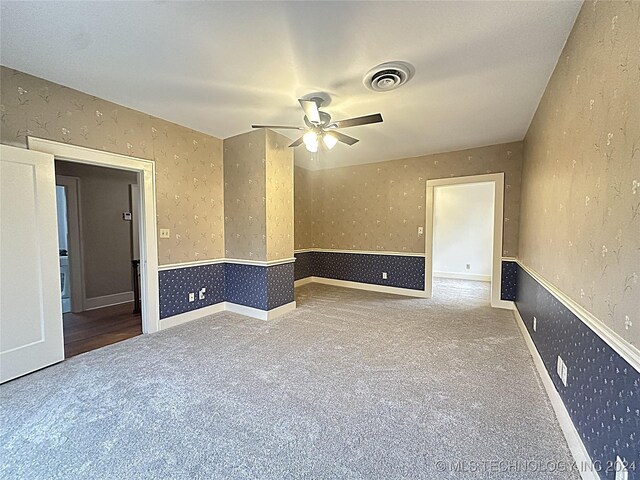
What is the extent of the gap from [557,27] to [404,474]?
2.72m

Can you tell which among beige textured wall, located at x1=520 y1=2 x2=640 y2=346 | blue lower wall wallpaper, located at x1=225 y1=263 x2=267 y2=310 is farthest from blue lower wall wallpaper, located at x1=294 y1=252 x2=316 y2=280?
beige textured wall, located at x1=520 y1=2 x2=640 y2=346

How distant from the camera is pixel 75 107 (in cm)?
254

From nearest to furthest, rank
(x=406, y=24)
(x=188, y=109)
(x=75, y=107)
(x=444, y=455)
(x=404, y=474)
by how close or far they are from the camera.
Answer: (x=404, y=474) → (x=444, y=455) → (x=406, y=24) → (x=75, y=107) → (x=188, y=109)

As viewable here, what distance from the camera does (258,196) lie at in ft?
11.8

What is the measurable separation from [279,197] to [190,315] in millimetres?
1948

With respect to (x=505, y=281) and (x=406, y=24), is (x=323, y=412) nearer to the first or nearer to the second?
(x=406, y=24)

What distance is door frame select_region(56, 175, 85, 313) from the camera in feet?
→ 13.5

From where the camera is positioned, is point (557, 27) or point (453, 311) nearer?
Result: point (557, 27)

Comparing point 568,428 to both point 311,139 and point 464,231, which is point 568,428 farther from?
point 464,231

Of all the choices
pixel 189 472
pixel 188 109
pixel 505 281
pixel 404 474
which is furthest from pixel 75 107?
pixel 505 281

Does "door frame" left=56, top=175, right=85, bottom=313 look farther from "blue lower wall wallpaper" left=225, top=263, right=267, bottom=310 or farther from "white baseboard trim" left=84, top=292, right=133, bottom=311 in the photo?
"blue lower wall wallpaper" left=225, top=263, right=267, bottom=310

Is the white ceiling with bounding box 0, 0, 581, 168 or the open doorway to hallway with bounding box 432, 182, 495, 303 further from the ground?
the white ceiling with bounding box 0, 0, 581, 168

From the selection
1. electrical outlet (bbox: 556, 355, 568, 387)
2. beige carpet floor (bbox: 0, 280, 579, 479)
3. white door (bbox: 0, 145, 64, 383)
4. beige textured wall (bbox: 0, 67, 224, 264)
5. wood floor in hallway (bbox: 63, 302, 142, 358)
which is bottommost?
wood floor in hallway (bbox: 63, 302, 142, 358)

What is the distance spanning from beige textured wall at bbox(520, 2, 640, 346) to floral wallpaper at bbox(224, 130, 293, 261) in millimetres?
2892
